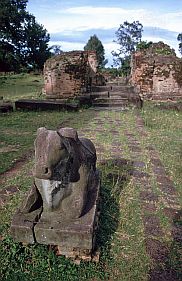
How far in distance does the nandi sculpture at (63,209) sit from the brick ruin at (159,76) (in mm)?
9747

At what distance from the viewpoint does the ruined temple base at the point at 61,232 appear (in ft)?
8.77

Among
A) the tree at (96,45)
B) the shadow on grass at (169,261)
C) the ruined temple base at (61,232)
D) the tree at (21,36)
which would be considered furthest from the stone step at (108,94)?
the tree at (96,45)

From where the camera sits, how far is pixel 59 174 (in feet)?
8.32

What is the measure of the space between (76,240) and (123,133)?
492cm

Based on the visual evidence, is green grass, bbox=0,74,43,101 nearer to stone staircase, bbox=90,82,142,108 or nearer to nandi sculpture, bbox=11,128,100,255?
stone staircase, bbox=90,82,142,108

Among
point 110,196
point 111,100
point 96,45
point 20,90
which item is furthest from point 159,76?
point 96,45

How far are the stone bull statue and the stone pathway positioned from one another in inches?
33.8

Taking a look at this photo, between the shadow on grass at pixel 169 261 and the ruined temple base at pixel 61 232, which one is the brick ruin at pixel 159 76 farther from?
the ruined temple base at pixel 61 232

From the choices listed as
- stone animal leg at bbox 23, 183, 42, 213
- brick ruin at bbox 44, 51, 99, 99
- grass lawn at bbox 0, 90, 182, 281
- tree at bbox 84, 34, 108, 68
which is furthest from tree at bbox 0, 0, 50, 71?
stone animal leg at bbox 23, 183, 42, 213

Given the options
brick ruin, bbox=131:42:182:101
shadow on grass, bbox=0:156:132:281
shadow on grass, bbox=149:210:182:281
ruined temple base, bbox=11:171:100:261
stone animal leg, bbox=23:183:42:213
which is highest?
brick ruin, bbox=131:42:182:101

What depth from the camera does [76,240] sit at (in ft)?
8.79

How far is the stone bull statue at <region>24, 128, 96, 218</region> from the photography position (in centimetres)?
241

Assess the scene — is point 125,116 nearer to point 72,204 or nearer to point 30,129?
point 30,129

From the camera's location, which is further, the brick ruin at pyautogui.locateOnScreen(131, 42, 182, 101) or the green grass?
the green grass
